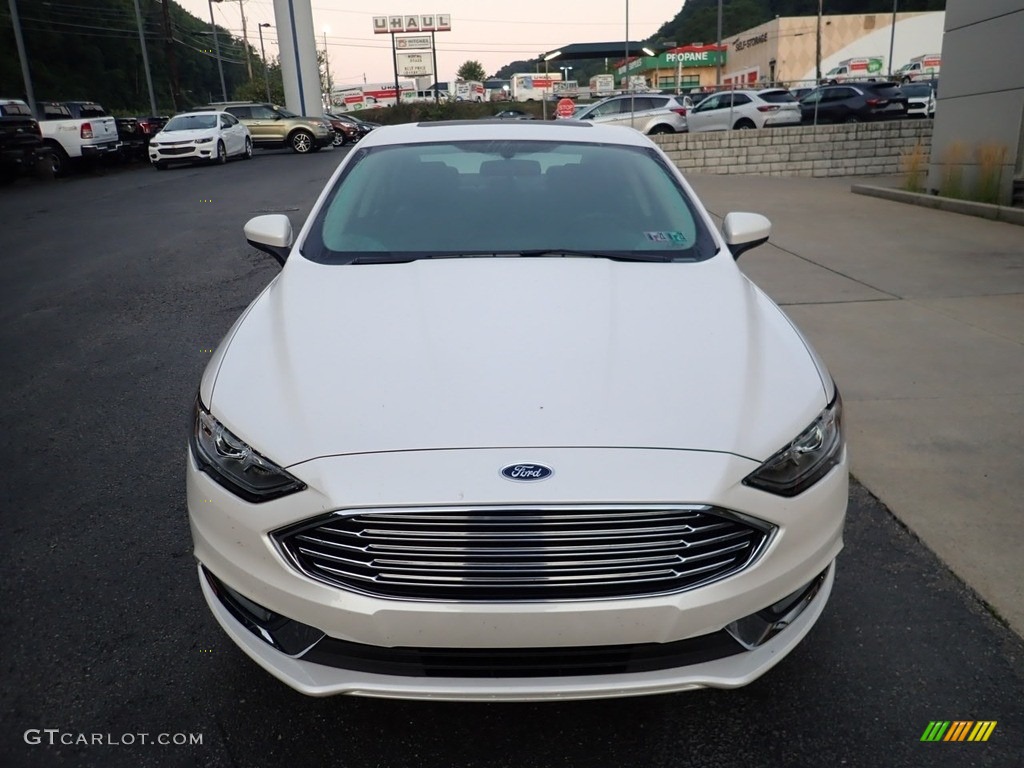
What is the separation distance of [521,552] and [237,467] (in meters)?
0.75

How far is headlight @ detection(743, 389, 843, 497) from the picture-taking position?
2.10 metres

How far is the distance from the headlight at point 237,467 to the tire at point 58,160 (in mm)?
22593

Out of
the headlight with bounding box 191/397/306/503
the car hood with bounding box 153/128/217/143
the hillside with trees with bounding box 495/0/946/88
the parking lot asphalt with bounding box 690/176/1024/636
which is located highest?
the hillside with trees with bounding box 495/0/946/88

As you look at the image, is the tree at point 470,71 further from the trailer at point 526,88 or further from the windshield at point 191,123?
the windshield at point 191,123

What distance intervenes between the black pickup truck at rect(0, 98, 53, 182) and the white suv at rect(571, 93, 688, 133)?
1354 cm

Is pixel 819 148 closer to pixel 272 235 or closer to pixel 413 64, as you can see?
pixel 272 235

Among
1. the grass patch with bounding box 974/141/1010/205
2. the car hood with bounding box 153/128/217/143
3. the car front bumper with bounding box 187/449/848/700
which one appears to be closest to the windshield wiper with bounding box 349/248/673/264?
the car front bumper with bounding box 187/449/848/700

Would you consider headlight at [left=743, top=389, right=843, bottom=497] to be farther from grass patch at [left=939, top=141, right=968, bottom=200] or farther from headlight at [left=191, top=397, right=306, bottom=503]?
grass patch at [left=939, top=141, right=968, bottom=200]

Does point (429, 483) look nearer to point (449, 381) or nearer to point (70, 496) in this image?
point (449, 381)

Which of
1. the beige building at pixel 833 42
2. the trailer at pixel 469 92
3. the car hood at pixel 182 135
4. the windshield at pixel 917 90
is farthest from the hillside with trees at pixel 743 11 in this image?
the car hood at pixel 182 135

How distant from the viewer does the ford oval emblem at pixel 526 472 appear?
200 cm

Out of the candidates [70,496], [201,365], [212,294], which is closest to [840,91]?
[212,294]

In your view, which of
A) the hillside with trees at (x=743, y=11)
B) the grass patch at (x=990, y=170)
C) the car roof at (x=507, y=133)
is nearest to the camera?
the car roof at (x=507, y=133)

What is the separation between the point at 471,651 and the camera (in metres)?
1.95
